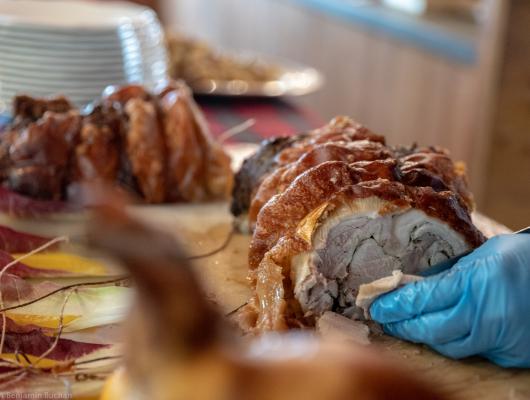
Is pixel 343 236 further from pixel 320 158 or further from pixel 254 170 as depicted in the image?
pixel 254 170

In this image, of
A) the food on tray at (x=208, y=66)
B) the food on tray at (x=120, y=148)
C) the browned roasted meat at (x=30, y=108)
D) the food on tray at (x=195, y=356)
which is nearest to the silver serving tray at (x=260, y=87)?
the food on tray at (x=208, y=66)

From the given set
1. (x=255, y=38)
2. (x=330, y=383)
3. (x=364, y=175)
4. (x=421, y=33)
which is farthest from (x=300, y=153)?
(x=255, y=38)

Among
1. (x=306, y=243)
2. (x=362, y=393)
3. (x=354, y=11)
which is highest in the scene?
(x=362, y=393)

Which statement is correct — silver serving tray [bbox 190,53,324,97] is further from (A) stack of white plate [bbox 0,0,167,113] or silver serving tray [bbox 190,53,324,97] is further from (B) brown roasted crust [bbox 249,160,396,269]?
(B) brown roasted crust [bbox 249,160,396,269]

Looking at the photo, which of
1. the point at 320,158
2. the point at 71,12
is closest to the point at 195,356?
the point at 320,158

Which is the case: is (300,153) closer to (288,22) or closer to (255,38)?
(288,22)

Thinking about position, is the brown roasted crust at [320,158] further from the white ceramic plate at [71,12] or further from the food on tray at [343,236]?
the white ceramic plate at [71,12]

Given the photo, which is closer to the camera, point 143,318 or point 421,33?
point 143,318
